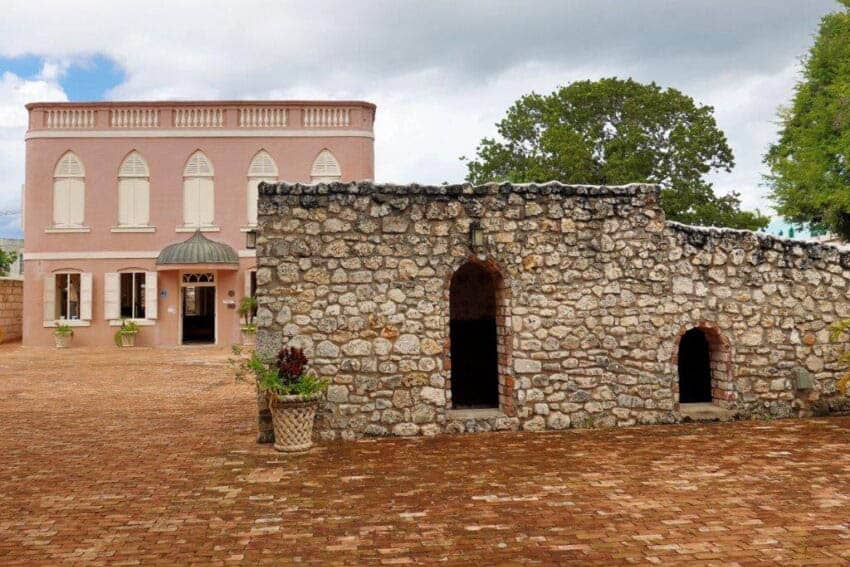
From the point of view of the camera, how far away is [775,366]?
340 inches

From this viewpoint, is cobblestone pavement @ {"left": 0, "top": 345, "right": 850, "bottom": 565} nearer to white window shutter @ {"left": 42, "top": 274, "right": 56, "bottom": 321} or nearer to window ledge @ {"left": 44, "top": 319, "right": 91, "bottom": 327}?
window ledge @ {"left": 44, "top": 319, "right": 91, "bottom": 327}

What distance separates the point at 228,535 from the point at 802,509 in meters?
4.25

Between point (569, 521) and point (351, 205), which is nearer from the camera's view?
point (569, 521)

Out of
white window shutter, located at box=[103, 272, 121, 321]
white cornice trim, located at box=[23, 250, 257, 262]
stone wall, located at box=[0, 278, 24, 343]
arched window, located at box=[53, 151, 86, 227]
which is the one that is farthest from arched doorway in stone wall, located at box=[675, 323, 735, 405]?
stone wall, located at box=[0, 278, 24, 343]

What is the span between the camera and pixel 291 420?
23.4ft

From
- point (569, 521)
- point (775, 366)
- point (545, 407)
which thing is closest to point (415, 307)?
point (545, 407)

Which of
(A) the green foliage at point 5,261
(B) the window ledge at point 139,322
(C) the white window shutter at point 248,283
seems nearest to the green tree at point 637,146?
(C) the white window shutter at point 248,283

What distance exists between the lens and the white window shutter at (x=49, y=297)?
854 inches

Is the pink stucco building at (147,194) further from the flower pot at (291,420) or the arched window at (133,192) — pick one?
the flower pot at (291,420)

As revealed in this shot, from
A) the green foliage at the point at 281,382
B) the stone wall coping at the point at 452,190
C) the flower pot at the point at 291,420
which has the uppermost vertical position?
the stone wall coping at the point at 452,190

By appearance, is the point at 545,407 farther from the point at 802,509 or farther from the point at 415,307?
the point at 802,509

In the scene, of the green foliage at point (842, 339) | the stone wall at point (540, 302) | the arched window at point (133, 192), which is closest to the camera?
the stone wall at point (540, 302)

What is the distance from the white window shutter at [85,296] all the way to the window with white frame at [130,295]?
46 centimetres

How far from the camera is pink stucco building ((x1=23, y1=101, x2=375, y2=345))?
21719 millimetres
